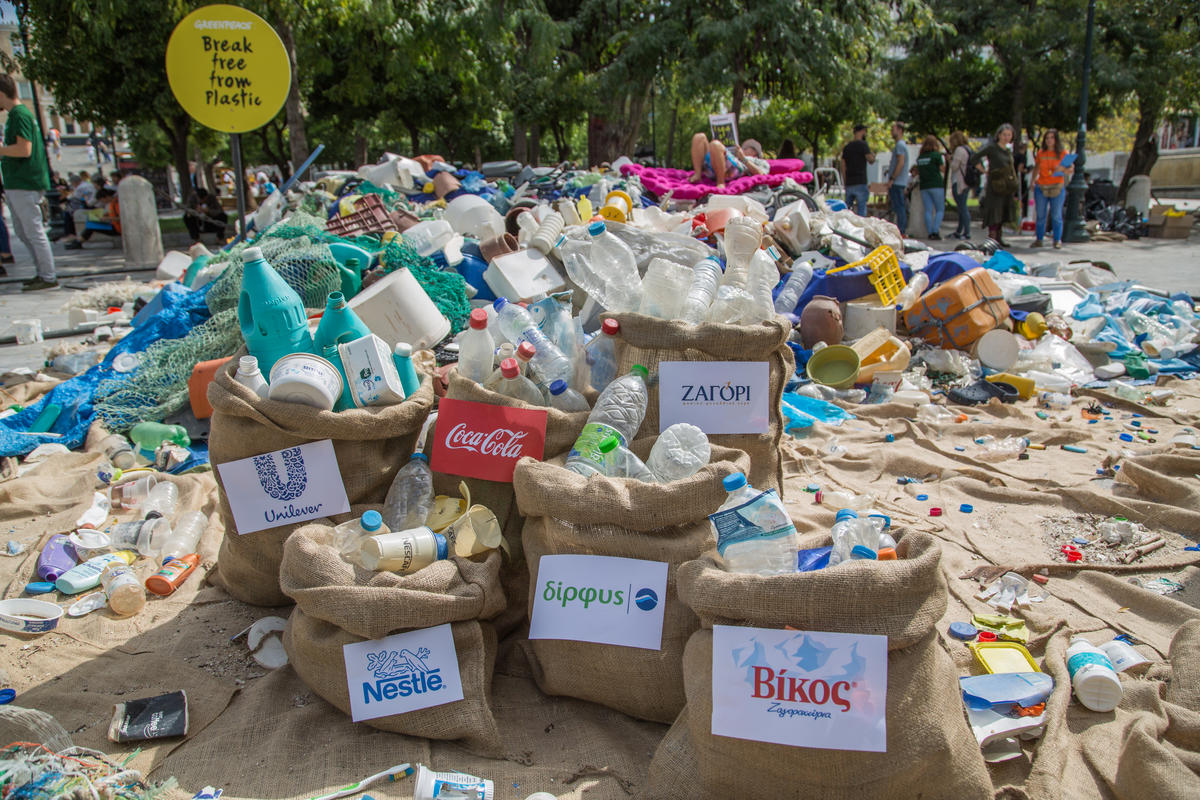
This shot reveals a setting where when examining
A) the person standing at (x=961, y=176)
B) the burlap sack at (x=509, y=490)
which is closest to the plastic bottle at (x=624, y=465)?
the burlap sack at (x=509, y=490)

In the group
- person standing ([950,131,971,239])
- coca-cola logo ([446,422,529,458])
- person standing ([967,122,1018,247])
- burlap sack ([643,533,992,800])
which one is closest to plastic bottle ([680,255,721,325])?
coca-cola logo ([446,422,529,458])

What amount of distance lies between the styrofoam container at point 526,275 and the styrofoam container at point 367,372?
1622 mm

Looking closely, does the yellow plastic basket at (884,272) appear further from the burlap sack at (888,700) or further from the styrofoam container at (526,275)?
the burlap sack at (888,700)

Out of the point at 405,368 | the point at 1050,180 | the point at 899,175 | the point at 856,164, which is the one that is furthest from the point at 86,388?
the point at 1050,180

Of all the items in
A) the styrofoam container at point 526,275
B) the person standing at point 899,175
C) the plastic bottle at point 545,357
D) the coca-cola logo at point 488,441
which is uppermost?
the person standing at point 899,175

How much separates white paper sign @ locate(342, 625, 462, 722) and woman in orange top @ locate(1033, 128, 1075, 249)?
1045 centimetres

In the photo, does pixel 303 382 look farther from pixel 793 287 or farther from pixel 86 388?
pixel 793 287

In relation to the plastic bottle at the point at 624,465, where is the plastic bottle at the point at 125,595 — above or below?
below

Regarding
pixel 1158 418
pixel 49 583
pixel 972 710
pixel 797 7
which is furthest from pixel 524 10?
pixel 972 710

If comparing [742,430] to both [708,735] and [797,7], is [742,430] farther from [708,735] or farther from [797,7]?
[797,7]

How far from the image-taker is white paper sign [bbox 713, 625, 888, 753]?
1.53 meters

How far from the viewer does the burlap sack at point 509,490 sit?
7.22 ft

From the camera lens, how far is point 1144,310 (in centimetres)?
589

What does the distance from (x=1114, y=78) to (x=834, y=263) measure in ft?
40.2
